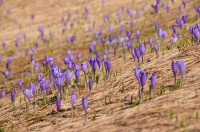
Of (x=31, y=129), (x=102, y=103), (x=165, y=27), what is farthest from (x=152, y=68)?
(x=165, y=27)

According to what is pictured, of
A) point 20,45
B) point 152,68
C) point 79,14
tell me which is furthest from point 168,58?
point 79,14

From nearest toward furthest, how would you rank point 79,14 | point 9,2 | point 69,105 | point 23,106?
point 69,105, point 23,106, point 79,14, point 9,2

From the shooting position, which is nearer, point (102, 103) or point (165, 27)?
point (102, 103)

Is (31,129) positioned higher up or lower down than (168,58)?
lower down

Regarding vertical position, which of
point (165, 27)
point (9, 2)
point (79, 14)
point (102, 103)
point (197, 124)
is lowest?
point (197, 124)

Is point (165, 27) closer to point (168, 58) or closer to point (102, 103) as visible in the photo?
point (168, 58)

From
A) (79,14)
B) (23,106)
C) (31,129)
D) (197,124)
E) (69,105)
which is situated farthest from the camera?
(79,14)

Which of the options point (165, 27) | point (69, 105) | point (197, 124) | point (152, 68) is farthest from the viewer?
point (165, 27)

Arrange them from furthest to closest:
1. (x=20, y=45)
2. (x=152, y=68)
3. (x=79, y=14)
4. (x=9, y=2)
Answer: (x=9, y=2) < (x=79, y=14) < (x=20, y=45) < (x=152, y=68)

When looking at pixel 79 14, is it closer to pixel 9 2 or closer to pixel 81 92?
pixel 9 2
